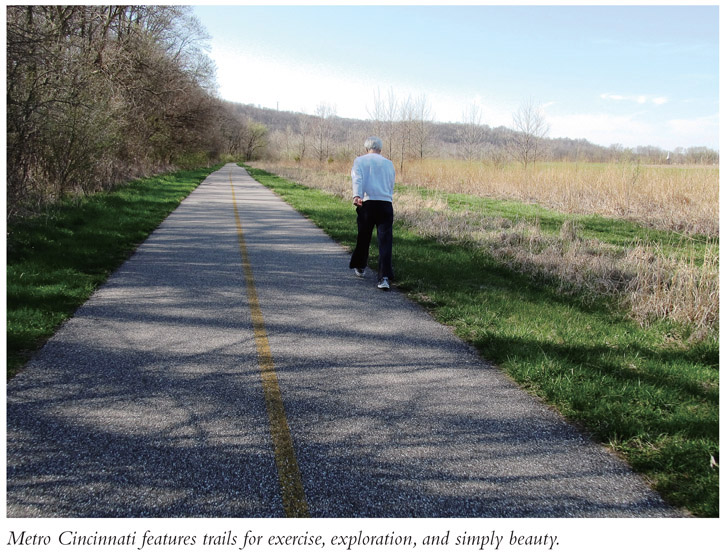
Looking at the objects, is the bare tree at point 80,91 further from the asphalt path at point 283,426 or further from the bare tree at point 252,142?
the bare tree at point 252,142

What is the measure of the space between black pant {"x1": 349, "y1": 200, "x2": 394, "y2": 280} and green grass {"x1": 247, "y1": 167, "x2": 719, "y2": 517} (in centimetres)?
41

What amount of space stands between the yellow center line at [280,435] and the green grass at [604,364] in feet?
6.85

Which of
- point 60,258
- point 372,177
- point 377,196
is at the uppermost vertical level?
point 372,177

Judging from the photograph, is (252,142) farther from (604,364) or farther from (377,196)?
(604,364)

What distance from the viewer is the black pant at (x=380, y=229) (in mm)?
8359

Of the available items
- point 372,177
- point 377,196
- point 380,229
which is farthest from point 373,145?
point 380,229

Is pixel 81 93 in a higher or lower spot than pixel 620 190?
higher

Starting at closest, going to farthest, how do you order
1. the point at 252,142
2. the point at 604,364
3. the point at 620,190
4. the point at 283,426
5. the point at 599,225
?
the point at 283,426 → the point at 604,364 → the point at 599,225 → the point at 620,190 → the point at 252,142

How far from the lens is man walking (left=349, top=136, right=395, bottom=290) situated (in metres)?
8.34

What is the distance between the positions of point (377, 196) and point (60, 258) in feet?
17.4

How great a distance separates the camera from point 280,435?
369 cm

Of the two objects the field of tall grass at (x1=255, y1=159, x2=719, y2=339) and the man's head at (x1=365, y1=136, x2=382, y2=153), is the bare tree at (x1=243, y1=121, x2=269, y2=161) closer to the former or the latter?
the field of tall grass at (x1=255, y1=159, x2=719, y2=339)

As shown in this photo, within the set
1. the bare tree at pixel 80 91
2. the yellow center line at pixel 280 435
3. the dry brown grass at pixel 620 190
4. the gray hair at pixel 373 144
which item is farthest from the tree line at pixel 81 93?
the dry brown grass at pixel 620 190

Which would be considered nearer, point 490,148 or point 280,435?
point 280,435
